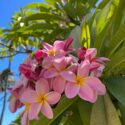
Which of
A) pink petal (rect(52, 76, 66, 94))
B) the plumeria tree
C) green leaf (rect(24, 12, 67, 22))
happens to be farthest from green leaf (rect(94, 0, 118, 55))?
green leaf (rect(24, 12, 67, 22))

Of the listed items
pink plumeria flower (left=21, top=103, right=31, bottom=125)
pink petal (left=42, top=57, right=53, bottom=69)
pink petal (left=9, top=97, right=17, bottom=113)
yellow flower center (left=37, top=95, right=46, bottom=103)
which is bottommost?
pink plumeria flower (left=21, top=103, right=31, bottom=125)

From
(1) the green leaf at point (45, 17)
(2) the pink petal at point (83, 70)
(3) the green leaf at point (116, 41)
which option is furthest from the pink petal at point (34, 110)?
(1) the green leaf at point (45, 17)

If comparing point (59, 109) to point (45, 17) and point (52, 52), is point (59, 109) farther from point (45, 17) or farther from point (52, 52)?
point (45, 17)

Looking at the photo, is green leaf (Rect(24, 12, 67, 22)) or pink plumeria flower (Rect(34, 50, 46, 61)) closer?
pink plumeria flower (Rect(34, 50, 46, 61))

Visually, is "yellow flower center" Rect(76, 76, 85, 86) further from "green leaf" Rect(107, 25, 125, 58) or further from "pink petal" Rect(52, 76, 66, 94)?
"green leaf" Rect(107, 25, 125, 58)

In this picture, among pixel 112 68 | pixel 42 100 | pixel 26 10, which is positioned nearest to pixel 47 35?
pixel 26 10

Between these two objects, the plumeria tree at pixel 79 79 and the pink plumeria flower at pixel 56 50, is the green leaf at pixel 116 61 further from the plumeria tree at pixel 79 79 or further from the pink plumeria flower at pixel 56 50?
the pink plumeria flower at pixel 56 50
